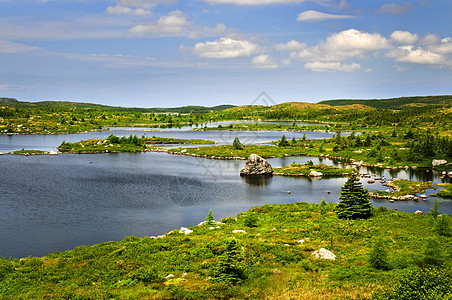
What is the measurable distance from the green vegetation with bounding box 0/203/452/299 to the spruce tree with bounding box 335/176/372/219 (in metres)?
5.76

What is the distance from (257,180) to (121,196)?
36.0 meters

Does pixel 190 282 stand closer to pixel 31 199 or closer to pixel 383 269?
pixel 383 269

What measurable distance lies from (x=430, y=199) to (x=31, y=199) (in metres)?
80.1

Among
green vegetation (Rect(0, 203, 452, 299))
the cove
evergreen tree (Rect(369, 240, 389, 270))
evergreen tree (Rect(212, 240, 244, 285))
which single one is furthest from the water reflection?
evergreen tree (Rect(212, 240, 244, 285))

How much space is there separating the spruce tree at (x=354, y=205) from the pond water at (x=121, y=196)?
15.1 metres

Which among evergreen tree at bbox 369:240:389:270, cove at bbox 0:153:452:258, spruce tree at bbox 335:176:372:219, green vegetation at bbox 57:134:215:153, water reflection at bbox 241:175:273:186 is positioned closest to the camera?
evergreen tree at bbox 369:240:389:270

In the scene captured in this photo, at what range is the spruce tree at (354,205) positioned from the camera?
169 ft

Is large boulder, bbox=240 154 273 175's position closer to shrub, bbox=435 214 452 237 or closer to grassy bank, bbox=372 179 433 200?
grassy bank, bbox=372 179 433 200

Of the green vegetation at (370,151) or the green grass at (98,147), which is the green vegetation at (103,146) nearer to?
the green grass at (98,147)

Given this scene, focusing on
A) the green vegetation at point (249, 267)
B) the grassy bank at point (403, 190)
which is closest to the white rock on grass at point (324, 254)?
the green vegetation at point (249, 267)

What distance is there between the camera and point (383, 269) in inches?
1207

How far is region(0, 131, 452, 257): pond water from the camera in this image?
49.8 meters

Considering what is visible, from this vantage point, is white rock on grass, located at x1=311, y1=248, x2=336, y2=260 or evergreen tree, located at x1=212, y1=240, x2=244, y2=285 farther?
white rock on grass, located at x1=311, y1=248, x2=336, y2=260

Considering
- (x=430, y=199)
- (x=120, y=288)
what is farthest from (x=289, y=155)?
(x=120, y=288)
